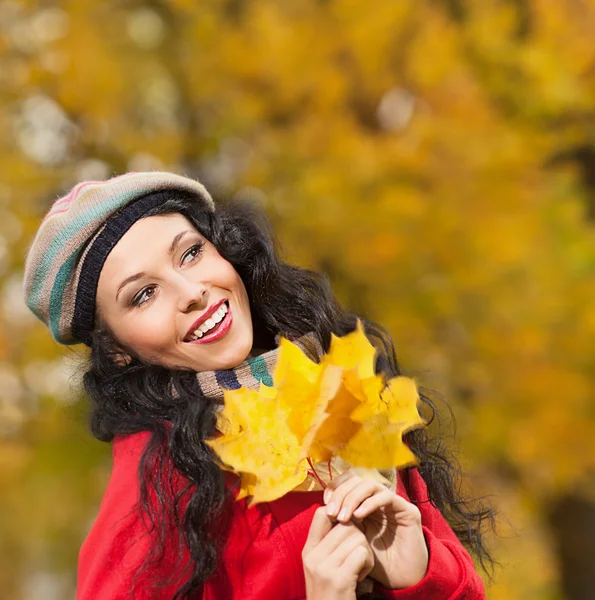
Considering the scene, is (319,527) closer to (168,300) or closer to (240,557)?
(240,557)

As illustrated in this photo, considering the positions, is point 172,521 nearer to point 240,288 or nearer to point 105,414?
point 105,414

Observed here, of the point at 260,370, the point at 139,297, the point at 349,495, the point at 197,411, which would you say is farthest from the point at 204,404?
the point at 349,495

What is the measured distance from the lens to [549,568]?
6930 millimetres

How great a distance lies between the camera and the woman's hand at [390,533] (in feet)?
5.24

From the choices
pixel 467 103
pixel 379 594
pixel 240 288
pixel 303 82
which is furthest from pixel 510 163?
pixel 379 594

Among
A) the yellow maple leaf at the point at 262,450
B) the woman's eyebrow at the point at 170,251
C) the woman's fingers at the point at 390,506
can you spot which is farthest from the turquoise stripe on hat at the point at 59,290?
the woman's fingers at the point at 390,506

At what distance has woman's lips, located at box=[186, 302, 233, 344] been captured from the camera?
1905 mm

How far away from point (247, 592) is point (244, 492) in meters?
0.26

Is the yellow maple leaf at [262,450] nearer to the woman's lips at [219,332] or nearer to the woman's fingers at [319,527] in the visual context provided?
the woman's fingers at [319,527]

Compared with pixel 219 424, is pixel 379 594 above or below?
below

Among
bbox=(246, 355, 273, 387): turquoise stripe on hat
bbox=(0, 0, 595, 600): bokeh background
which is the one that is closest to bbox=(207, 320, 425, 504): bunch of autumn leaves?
bbox=(246, 355, 273, 387): turquoise stripe on hat

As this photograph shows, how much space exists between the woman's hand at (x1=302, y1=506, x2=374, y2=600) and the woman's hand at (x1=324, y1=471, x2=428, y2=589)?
1.2 inches

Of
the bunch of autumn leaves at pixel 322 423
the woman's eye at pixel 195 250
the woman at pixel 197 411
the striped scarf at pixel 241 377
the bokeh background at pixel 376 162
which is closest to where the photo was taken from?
the bunch of autumn leaves at pixel 322 423

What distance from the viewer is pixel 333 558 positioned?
1.60 m
